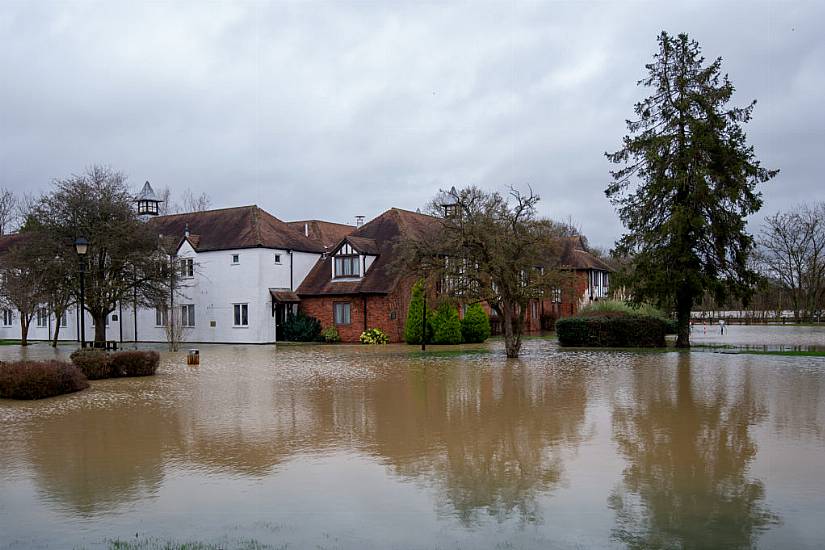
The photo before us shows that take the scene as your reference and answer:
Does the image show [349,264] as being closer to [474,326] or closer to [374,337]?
Result: [374,337]

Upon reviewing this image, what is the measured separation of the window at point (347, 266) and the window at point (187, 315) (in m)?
8.87

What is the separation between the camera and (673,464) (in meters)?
9.54

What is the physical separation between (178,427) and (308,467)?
410 centimetres

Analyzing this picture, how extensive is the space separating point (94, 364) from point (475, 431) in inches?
517

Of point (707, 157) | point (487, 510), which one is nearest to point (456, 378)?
point (487, 510)

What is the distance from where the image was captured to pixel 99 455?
410 inches

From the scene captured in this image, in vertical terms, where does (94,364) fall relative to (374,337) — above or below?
above

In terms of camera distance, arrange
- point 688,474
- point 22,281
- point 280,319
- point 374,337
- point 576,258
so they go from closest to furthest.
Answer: point 688,474
point 22,281
point 374,337
point 280,319
point 576,258

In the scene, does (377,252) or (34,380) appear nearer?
(34,380)

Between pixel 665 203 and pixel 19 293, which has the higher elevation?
pixel 665 203

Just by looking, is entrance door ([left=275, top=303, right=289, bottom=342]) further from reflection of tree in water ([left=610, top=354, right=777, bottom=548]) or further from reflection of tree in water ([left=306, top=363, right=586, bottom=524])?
reflection of tree in water ([left=610, top=354, right=777, bottom=548])

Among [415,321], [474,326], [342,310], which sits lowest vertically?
[474,326]

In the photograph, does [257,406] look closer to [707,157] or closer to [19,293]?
[707,157]

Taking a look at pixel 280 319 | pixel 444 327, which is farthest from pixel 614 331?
pixel 280 319
